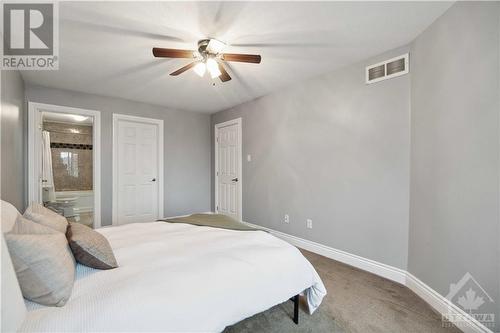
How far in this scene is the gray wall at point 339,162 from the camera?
90.2 inches

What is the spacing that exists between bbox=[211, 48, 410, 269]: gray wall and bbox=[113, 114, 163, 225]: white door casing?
1.93 meters

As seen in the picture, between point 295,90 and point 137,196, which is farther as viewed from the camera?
point 137,196

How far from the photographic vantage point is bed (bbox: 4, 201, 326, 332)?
37.4 inches

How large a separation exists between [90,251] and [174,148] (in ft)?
11.5

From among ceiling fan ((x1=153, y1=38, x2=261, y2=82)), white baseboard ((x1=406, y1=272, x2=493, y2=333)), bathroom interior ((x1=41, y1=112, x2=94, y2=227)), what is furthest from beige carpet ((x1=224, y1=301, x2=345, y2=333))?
bathroom interior ((x1=41, y1=112, x2=94, y2=227))

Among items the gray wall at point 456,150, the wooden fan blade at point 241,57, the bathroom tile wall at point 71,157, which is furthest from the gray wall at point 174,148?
the gray wall at point 456,150

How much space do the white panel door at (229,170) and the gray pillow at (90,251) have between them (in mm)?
3021

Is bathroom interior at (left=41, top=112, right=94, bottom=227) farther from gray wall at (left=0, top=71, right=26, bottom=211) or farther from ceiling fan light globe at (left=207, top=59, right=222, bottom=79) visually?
ceiling fan light globe at (left=207, top=59, right=222, bottom=79)

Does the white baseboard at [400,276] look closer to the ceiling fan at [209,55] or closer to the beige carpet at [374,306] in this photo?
the beige carpet at [374,306]

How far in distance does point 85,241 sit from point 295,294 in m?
1.33

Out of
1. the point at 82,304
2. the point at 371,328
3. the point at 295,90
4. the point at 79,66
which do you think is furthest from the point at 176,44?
the point at 371,328

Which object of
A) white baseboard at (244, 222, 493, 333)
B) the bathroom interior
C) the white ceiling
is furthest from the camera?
the bathroom interior

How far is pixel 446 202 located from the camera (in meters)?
1.77

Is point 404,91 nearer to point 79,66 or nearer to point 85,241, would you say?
point 85,241
